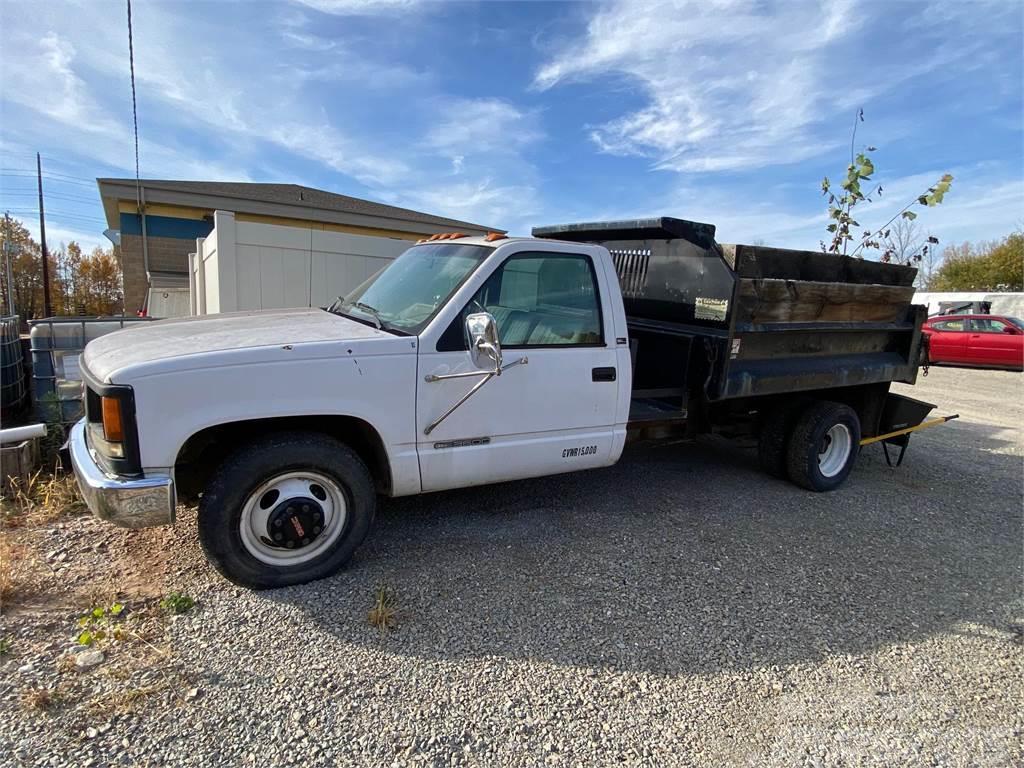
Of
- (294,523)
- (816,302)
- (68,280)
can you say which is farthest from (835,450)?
(68,280)

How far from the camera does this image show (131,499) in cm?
280

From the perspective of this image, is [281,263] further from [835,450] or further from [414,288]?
[835,450]

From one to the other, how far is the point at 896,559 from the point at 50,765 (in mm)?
4694

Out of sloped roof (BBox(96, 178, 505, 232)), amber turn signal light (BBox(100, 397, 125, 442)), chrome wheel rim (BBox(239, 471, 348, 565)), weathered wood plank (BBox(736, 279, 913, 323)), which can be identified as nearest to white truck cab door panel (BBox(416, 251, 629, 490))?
chrome wheel rim (BBox(239, 471, 348, 565))

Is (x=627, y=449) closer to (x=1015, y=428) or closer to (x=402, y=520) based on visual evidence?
(x=402, y=520)

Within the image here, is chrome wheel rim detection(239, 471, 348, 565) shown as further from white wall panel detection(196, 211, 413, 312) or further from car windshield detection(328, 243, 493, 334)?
white wall panel detection(196, 211, 413, 312)

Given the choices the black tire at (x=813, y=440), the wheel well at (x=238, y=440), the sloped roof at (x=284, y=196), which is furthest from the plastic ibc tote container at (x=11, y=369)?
the sloped roof at (x=284, y=196)

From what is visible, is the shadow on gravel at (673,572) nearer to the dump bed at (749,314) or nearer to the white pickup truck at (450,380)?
the white pickup truck at (450,380)

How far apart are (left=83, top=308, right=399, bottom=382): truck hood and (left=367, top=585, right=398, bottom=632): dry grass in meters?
1.30

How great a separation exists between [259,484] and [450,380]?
113cm

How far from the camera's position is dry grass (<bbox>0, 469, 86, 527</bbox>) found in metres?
3.92

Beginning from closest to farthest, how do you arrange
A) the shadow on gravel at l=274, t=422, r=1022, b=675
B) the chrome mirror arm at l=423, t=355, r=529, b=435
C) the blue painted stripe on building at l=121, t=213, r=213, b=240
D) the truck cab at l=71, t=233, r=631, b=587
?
the truck cab at l=71, t=233, r=631, b=587 < the shadow on gravel at l=274, t=422, r=1022, b=675 < the chrome mirror arm at l=423, t=355, r=529, b=435 < the blue painted stripe on building at l=121, t=213, r=213, b=240

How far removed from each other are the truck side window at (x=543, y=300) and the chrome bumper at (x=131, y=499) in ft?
6.10

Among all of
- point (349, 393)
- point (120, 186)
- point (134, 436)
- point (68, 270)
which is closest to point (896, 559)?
point (349, 393)
